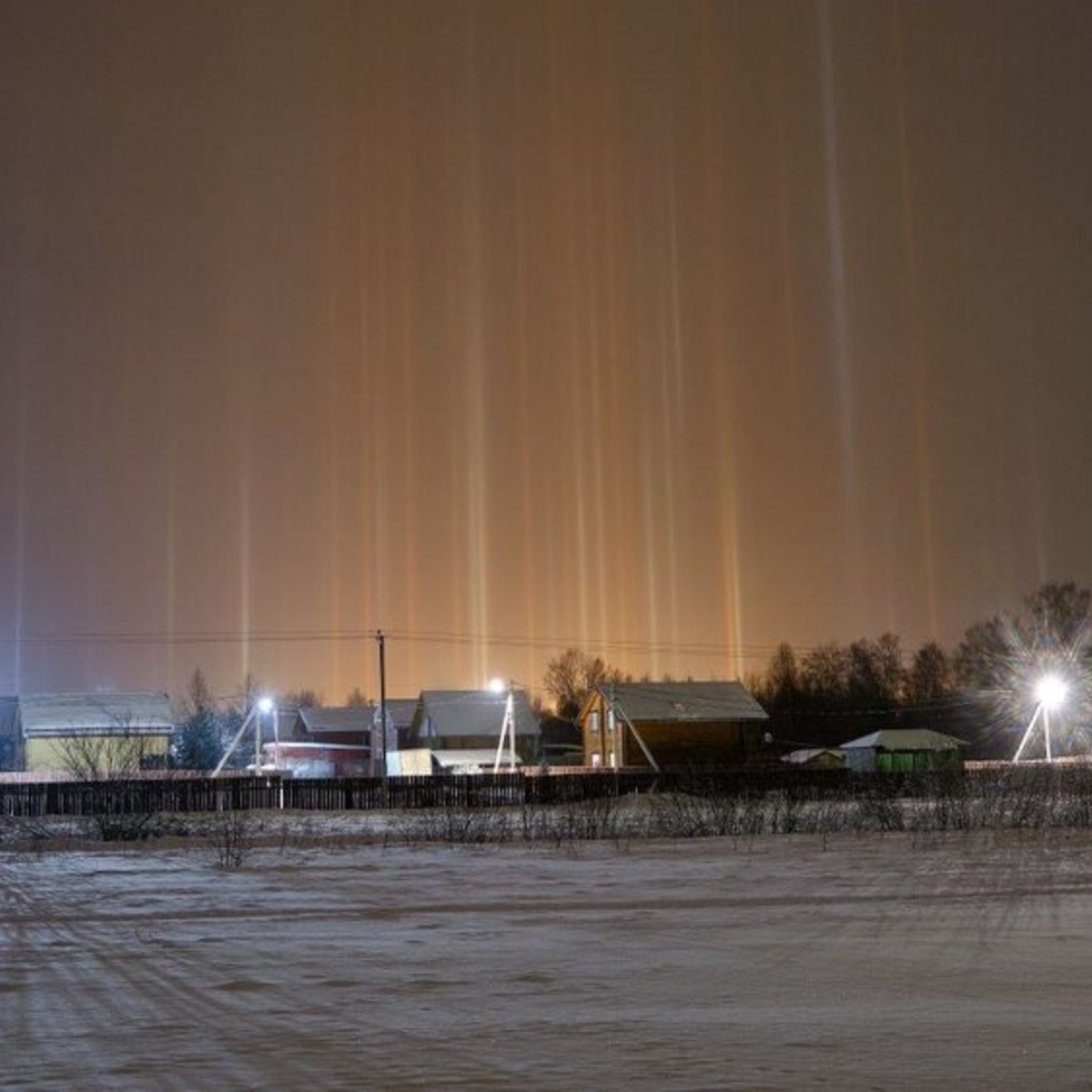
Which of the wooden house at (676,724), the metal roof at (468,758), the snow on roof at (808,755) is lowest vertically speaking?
the snow on roof at (808,755)

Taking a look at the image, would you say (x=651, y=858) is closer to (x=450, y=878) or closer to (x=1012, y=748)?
(x=450, y=878)

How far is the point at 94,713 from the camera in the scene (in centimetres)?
8688

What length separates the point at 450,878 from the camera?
2238cm

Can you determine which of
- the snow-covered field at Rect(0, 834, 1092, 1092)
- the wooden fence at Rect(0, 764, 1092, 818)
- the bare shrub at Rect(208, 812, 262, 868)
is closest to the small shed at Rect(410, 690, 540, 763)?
the wooden fence at Rect(0, 764, 1092, 818)

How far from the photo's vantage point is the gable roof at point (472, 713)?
87.8m

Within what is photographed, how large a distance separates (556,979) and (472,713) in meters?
77.8

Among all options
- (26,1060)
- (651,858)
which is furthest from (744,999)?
(651,858)

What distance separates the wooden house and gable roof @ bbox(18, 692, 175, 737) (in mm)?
28379

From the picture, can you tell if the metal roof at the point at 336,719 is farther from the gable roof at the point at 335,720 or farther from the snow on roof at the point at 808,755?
the snow on roof at the point at 808,755

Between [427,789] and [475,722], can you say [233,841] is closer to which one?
[427,789]

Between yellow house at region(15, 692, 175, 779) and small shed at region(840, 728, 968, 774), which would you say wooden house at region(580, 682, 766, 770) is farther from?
yellow house at region(15, 692, 175, 779)

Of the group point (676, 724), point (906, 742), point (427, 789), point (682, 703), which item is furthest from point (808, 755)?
point (427, 789)

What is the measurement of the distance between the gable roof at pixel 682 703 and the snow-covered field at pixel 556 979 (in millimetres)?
53871

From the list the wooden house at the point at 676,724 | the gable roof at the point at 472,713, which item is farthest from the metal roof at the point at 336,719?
the wooden house at the point at 676,724
